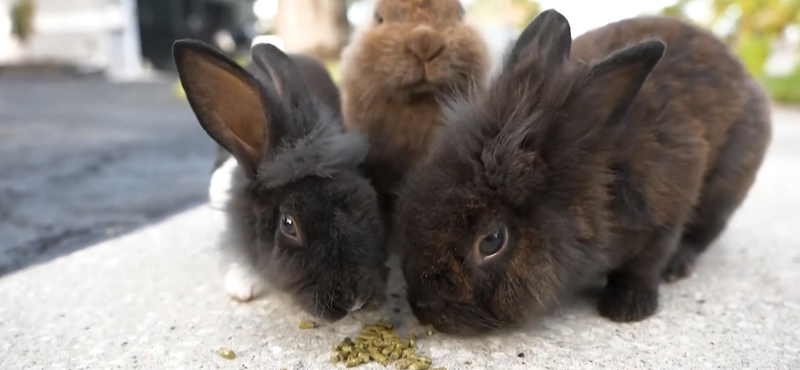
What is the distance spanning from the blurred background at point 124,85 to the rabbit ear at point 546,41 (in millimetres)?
93

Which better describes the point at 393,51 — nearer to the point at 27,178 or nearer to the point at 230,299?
the point at 230,299

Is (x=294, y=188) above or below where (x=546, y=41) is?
below

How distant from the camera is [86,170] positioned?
2.86 meters

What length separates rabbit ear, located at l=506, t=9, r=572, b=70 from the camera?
1.13 m

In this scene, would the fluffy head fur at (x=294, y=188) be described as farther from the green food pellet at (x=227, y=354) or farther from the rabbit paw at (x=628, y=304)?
the rabbit paw at (x=628, y=304)

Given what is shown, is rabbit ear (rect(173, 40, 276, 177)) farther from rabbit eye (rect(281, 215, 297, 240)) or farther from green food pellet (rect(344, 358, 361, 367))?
green food pellet (rect(344, 358, 361, 367))

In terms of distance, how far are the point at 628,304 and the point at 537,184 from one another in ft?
1.27

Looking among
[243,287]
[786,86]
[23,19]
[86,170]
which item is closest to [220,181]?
[243,287]

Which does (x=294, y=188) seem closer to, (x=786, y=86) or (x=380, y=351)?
(x=380, y=351)

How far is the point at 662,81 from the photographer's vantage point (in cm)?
128

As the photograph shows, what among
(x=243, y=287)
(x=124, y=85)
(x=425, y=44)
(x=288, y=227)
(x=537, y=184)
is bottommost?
(x=124, y=85)

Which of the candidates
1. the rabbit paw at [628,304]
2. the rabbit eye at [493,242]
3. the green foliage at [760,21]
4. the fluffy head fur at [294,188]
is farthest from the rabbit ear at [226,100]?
the green foliage at [760,21]

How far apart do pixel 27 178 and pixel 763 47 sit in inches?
212

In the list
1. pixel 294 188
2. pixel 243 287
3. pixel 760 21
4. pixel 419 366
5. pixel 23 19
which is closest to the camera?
pixel 419 366
